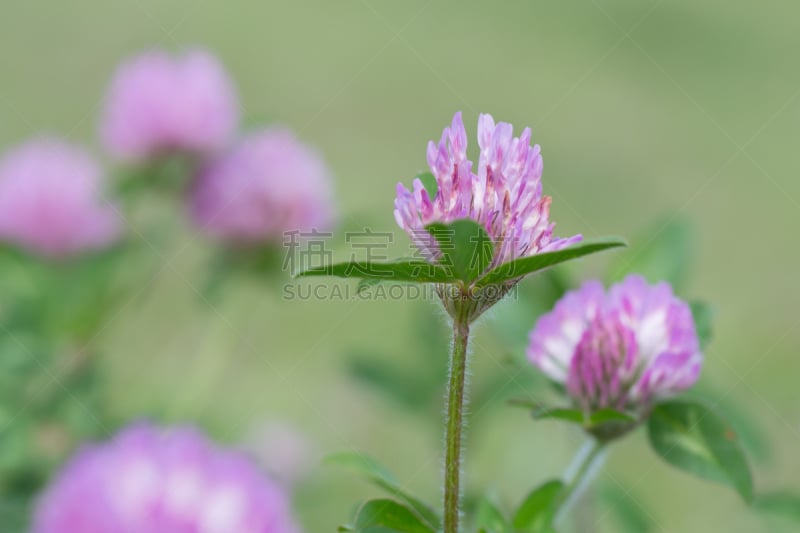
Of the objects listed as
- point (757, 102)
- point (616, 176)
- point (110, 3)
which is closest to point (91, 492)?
point (616, 176)

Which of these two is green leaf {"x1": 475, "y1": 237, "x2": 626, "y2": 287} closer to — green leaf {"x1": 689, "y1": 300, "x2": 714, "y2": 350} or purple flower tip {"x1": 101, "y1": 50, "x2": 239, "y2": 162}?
green leaf {"x1": 689, "y1": 300, "x2": 714, "y2": 350}

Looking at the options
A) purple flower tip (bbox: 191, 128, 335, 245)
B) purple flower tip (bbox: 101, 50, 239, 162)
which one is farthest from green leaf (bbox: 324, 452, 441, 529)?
purple flower tip (bbox: 101, 50, 239, 162)

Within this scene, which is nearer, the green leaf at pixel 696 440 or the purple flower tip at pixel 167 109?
the green leaf at pixel 696 440

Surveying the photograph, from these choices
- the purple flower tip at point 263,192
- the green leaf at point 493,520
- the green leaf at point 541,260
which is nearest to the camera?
the green leaf at point 541,260

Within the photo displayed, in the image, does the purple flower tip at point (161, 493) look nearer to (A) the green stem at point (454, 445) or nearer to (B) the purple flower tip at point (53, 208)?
(A) the green stem at point (454, 445)

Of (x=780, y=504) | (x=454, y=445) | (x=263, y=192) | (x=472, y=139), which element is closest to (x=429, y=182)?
(x=454, y=445)

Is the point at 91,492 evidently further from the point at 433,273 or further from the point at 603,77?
the point at 603,77

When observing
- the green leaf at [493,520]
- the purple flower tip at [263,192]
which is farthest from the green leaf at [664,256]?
the purple flower tip at [263,192]
